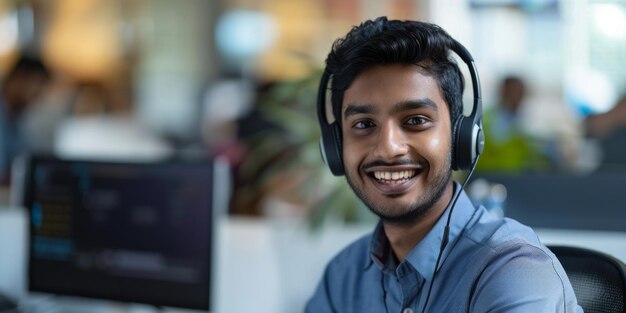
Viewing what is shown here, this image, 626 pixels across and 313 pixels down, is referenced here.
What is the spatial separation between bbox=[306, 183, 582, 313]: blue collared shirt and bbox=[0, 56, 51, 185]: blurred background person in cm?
408

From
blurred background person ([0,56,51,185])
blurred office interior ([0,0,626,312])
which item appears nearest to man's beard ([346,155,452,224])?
blurred office interior ([0,0,626,312])

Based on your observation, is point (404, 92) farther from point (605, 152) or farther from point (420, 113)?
point (605, 152)

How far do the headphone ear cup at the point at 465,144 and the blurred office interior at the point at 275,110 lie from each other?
56 cm

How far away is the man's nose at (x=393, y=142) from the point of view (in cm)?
108

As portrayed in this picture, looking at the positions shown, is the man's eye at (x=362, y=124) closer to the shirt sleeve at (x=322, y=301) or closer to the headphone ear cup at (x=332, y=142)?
the headphone ear cup at (x=332, y=142)

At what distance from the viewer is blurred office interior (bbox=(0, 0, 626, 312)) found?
6.29 feet

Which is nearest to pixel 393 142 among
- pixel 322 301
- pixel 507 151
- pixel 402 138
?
pixel 402 138

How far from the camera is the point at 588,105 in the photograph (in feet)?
19.6

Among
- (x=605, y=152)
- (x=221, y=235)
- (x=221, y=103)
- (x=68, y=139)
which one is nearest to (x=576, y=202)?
(x=221, y=235)

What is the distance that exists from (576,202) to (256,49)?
5.02 m

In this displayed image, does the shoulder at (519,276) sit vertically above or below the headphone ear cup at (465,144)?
below

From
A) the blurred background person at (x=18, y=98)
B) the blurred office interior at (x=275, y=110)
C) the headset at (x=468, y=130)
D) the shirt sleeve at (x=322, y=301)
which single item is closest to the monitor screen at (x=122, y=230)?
the blurred office interior at (x=275, y=110)

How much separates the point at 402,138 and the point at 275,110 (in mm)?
1024

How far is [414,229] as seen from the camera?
1.17 m
